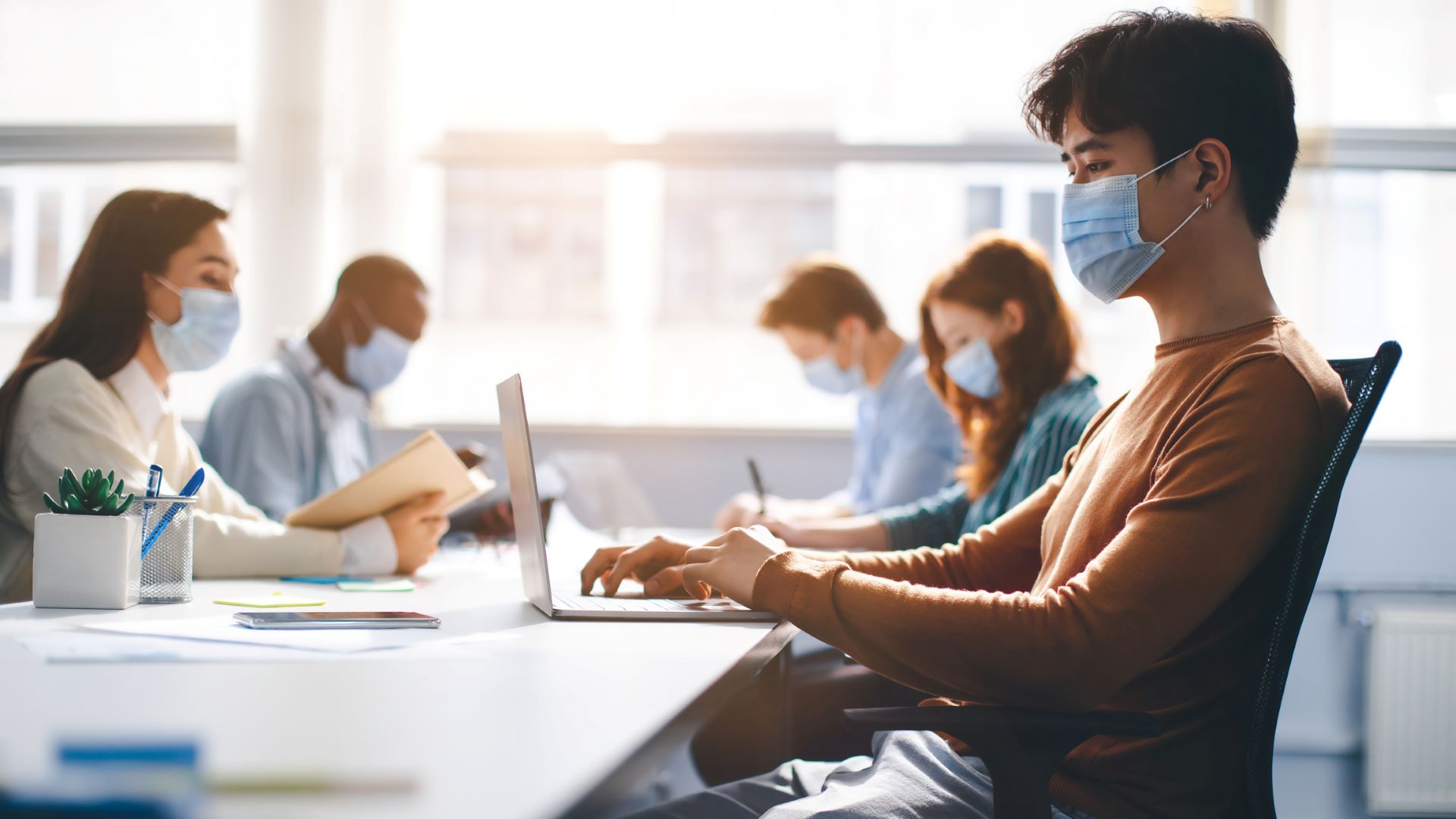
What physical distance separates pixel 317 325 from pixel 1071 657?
225 cm

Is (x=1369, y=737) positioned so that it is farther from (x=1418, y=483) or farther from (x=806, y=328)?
(x=806, y=328)

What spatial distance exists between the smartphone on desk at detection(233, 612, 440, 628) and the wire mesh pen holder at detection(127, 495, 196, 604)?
17 cm

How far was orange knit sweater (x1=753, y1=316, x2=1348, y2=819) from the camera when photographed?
0.88m

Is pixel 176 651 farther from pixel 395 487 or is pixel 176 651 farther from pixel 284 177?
pixel 284 177

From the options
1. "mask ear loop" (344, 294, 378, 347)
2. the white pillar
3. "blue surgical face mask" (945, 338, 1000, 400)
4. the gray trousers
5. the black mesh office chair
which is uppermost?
the white pillar

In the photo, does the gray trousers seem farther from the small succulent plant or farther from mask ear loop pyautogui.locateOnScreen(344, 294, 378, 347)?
mask ear loop pyautogui.locateOnScreen(344, 294, 378, 347)

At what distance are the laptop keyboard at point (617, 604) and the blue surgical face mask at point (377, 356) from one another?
5.08 ft

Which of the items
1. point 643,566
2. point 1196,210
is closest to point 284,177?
point 643,566

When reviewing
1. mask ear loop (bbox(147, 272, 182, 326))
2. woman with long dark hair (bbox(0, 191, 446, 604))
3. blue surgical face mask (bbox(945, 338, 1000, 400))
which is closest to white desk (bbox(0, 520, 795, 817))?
woman with long dark hair (bbox(0, 191, 446, 604))

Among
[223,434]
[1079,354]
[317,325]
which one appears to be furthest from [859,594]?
[317,325]

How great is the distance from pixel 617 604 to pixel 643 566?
5.2 inches

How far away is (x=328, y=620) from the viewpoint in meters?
1.06

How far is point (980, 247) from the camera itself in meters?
2.17

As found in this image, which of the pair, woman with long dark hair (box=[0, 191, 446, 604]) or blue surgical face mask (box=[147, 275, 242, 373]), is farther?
blue surgical face mask (box=[147, 275, 242, 373])
